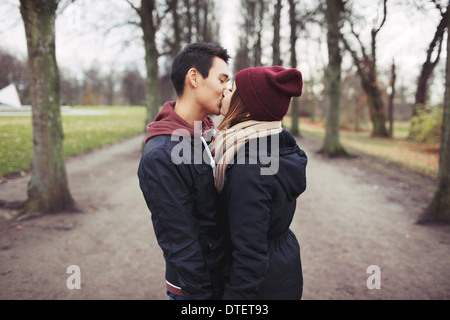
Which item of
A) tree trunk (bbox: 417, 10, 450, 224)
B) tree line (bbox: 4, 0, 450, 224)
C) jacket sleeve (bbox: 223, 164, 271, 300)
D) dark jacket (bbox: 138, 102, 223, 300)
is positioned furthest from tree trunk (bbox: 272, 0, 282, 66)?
jacket sleeve (bbox: 223, 164, 271, 300)

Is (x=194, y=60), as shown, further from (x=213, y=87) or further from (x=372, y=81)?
(x=372, y=81)

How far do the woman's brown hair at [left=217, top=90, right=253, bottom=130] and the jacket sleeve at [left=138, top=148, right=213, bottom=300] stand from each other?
1.14ft

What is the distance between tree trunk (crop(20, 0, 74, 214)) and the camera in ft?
15.4

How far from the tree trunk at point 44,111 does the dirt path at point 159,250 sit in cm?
39

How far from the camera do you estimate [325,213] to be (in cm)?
571

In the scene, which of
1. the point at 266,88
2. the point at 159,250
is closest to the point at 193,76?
the point at 266,88

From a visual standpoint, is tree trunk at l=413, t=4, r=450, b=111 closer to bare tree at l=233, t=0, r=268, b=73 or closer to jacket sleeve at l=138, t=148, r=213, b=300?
jacket sleeve at l=138, t=148, r=213, b=300

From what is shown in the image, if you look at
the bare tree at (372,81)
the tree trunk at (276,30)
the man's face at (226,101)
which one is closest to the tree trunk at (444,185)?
the man's face at (226,101)

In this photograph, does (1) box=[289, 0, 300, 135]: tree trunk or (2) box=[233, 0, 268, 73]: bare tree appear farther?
(2) box=[233, 0, 268, 73]: bare tree

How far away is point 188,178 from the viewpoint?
1.47 m

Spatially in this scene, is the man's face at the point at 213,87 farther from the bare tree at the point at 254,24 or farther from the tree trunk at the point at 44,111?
the bare tree at the point at 254,24

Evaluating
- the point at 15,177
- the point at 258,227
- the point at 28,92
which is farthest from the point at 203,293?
the point at 15,177

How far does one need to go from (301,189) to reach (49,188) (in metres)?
4.95

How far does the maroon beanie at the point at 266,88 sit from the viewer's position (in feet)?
4.72
